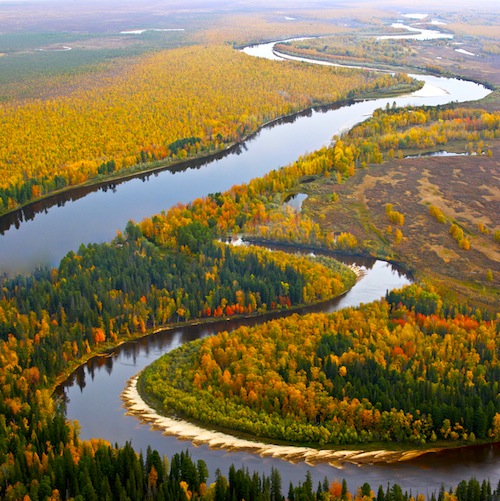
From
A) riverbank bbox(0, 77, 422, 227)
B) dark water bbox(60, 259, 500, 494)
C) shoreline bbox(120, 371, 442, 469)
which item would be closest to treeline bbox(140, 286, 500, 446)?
shoreline bbox(120, 371, 442, 469)

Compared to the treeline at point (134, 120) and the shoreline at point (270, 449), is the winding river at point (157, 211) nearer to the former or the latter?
the shoreline at point (270, 449)

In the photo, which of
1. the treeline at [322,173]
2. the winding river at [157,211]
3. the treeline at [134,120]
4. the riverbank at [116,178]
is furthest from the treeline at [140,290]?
the treeline at [134,120]

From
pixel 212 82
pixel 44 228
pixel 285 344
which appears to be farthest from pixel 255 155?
pixel 285 344

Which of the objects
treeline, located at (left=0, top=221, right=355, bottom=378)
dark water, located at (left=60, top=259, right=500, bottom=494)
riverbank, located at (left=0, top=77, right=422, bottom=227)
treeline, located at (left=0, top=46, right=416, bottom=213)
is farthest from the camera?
treeline, located at (left=0, top=46, right=416, bottom=213)

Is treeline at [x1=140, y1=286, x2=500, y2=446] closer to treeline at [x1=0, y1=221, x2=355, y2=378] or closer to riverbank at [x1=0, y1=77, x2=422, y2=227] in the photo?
treeline at [x1=0, y1=221, x2=355, y2=378]

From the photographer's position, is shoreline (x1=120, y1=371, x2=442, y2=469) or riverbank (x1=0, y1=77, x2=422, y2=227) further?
riverbank (x1=0, y1=77, x2=422, y2=227)

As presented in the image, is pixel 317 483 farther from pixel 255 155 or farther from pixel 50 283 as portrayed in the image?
pixel 255 155

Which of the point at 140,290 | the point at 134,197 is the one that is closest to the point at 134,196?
the point at 134,197
